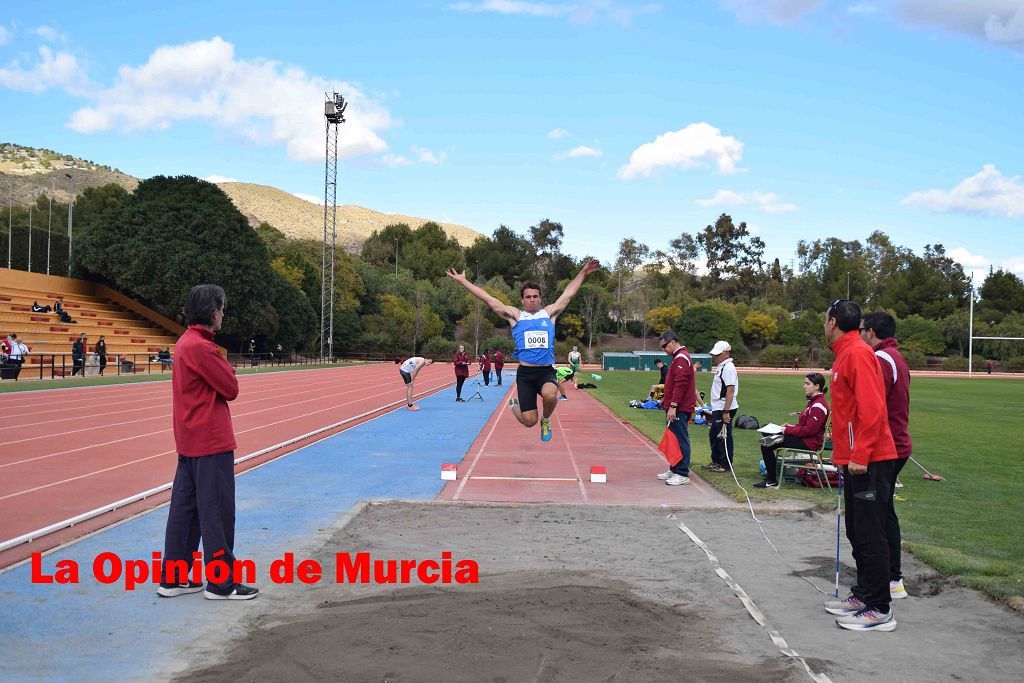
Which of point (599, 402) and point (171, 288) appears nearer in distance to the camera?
point (599, 402)

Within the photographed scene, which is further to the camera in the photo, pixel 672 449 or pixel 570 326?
pixel 570 326

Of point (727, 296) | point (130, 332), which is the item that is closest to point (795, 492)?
point (130, 332)

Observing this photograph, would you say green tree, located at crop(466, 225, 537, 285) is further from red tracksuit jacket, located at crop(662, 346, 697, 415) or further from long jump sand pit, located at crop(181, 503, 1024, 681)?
long jump sand pit, located at crop(181, 503, 1024, 681)

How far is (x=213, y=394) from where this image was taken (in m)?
5.42

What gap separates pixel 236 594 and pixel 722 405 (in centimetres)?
756

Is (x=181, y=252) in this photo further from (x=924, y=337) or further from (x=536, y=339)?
(x=924, y=337)

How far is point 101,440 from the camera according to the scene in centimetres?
1365

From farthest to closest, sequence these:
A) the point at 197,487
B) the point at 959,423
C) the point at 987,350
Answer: the point at 987,350 < the point at 959,423 < the point at 197,487

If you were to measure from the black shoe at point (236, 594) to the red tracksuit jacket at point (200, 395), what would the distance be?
0.87 meters

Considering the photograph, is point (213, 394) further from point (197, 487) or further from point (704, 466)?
point (704, 466)

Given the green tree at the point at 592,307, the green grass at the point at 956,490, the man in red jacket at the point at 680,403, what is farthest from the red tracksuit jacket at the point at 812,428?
the green tree at the point at 592,307

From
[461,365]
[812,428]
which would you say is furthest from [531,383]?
[461,365]

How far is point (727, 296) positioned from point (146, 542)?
357 ft

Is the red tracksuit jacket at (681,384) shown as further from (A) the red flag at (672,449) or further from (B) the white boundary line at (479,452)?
(B) the white boundary line at (479,452)
